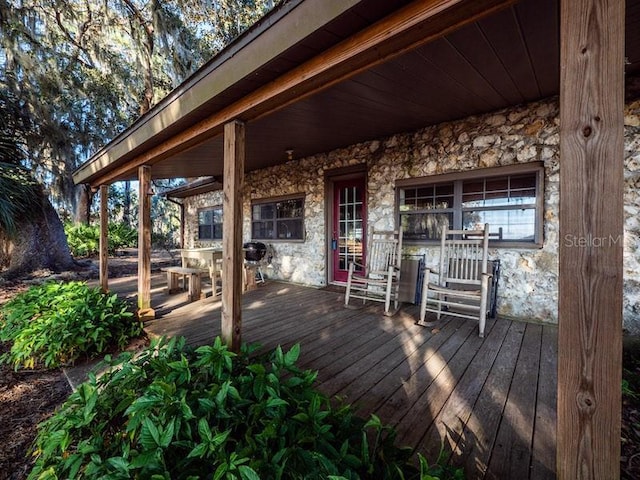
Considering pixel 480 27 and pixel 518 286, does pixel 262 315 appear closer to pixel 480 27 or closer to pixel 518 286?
pixel 518 286

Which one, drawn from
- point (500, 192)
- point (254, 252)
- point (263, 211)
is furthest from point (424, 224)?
point (263, 211)

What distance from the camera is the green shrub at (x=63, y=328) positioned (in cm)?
254

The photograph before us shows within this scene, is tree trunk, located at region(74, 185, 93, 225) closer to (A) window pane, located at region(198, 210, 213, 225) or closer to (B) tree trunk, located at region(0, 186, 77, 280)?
(B) tree trunk, located at region(0, 186, 77, 280)

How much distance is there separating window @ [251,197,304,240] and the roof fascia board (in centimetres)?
314

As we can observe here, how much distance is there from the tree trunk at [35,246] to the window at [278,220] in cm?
439

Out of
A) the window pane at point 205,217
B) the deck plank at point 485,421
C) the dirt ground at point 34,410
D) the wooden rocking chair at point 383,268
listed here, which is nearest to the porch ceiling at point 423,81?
the wooden rocking chair at point 383,268

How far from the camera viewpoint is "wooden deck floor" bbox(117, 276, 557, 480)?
137 centimetres

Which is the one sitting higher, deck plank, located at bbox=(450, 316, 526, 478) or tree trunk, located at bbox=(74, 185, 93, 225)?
tree trunk, located at bbox=(74, 185, 93, 225)

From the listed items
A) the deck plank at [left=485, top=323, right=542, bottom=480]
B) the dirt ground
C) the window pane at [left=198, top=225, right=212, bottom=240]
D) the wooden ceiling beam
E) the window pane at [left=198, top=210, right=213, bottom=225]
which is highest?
the wooden ceiling beam

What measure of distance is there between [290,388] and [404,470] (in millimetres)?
670

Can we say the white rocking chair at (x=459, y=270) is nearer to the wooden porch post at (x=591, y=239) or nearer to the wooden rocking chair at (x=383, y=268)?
the wooden rocking chair at (x=383, y=268)

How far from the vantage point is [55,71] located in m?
6.96

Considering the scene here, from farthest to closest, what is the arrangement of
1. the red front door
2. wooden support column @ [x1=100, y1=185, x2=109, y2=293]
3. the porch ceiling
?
the red front door
wooden support column @ [x1=100, y1=185, x2=109, y2=293]
the porch ceiling

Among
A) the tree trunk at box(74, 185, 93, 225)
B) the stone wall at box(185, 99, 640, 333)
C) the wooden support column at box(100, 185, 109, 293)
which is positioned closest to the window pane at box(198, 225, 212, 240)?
the wooden support column at box(100, 185, 109, 293)
